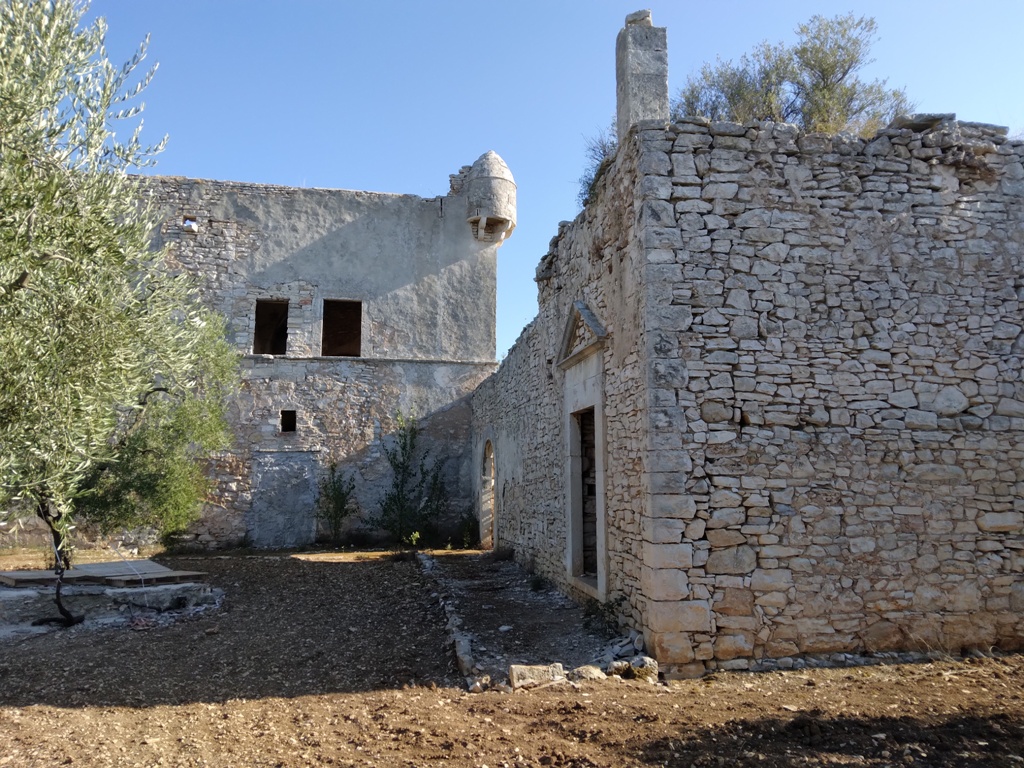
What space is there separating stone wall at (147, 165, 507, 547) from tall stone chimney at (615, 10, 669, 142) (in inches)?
384

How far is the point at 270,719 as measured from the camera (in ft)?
15.8

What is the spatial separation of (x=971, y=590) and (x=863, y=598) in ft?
2.98

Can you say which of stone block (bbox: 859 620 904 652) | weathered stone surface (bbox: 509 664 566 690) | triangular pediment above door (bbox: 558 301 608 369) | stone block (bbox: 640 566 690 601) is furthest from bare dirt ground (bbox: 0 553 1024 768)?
triangular pediment above door (bbox: 558 301 608 369)

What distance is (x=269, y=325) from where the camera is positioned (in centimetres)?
1848

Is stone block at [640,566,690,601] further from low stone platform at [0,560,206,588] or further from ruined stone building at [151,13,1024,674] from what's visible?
low stone platform at [0,560,206,588]

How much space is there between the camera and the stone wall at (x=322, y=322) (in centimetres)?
1498

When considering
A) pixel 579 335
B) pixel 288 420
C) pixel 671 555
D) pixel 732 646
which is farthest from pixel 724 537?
pixel 288 420

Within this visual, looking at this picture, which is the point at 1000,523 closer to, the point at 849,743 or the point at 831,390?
the point at 831,390

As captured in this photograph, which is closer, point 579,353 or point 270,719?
point 270,719

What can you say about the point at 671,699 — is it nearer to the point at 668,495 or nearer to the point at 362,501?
the point at 668,495

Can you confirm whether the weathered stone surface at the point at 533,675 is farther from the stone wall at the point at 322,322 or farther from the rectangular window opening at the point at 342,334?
the rectangular window opening at the point at 342,334

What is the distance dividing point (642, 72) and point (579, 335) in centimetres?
269

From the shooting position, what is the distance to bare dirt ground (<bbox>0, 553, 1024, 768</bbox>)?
4.00 m

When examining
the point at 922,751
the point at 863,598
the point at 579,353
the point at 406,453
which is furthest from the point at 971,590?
the point at 406,453
